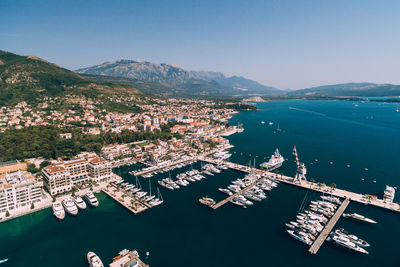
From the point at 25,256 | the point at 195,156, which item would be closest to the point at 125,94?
the point at 195,156

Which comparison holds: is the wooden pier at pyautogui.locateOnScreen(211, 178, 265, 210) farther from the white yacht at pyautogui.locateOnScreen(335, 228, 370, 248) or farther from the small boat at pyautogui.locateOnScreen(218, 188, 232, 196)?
the white yacht at pyautogui.locateOnScreen(335, 228, 370, 248)

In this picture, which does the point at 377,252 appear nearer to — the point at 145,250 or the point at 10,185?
the point at 145,250

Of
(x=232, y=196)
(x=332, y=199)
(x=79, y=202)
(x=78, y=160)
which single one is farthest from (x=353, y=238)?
(x=78, y=160)

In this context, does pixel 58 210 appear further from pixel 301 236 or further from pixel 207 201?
pixel 301 236

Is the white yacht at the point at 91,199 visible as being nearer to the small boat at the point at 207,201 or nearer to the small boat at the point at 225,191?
the small boat at the point at 207,201

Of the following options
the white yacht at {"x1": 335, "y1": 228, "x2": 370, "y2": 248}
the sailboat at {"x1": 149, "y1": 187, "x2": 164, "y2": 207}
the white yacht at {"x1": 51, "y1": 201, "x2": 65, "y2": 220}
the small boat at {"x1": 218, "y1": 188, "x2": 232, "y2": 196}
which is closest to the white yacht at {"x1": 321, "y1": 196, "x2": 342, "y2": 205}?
the white yacht at {"x1": 335, "y1": 228, "x2": 370, "y2": 248}

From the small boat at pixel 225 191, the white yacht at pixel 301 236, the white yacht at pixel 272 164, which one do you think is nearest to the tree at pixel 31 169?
Answer: the small boat at pixel 225 191
